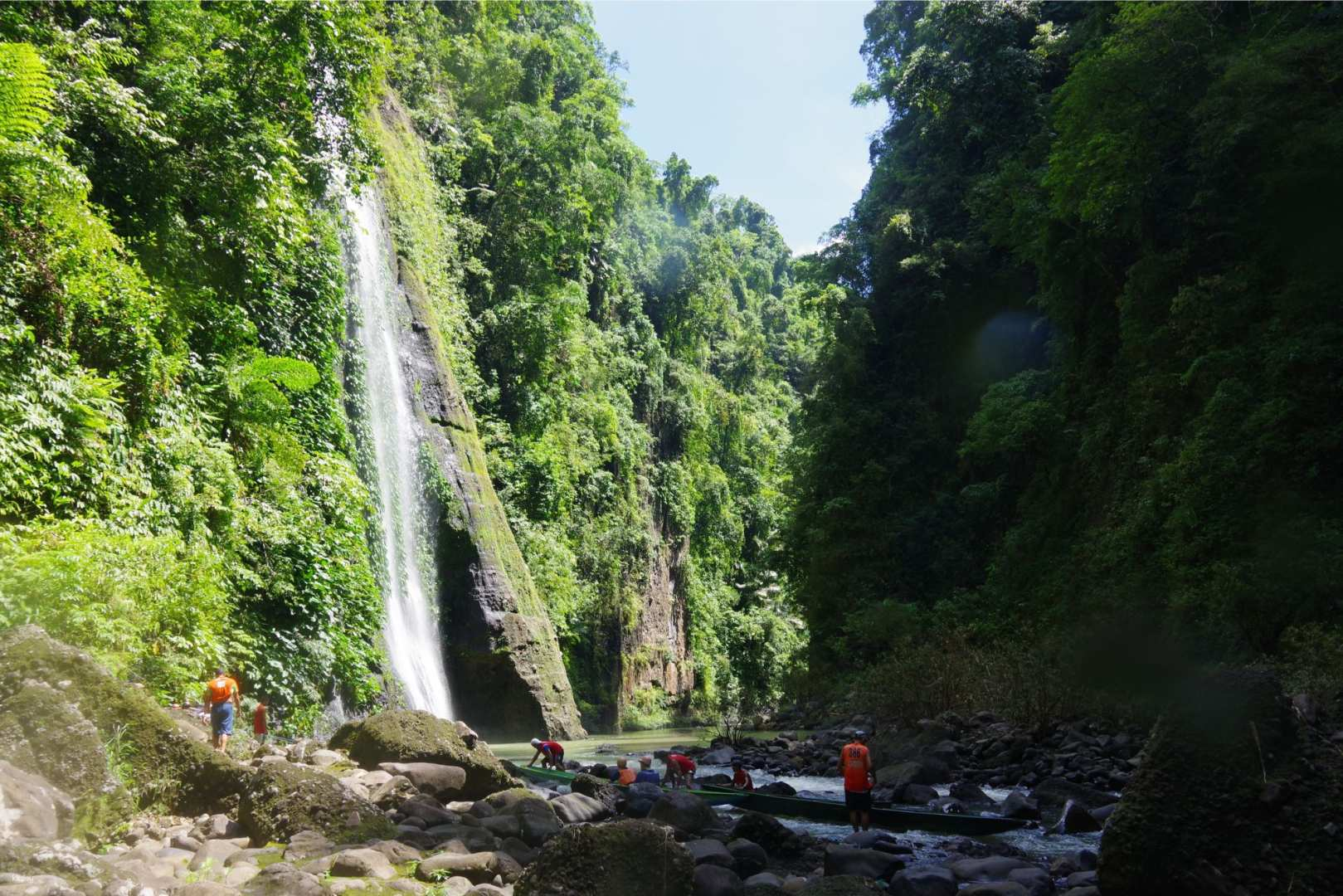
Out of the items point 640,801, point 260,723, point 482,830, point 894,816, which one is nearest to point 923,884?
point 482,830

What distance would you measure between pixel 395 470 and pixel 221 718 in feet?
34.6

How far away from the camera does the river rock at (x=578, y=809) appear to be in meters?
7.95

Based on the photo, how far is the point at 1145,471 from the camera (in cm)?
1655

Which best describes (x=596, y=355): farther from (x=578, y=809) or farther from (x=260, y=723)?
(x=578, y=809)

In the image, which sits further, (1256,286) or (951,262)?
(951,262)

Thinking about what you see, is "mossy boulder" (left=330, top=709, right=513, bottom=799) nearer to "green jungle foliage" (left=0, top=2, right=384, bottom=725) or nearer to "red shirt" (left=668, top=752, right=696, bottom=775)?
"green jungle foliage" (left=0, top=2, right=384, bottom=725)

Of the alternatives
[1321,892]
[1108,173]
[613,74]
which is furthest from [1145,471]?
[613,74]

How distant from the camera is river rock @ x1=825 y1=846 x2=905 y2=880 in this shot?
6.35 metres

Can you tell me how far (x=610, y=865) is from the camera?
4758 mm

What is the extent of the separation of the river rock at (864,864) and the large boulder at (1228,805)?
159 cm

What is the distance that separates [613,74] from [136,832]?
43461 mm

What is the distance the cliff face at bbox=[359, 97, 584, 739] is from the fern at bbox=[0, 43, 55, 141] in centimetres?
1186

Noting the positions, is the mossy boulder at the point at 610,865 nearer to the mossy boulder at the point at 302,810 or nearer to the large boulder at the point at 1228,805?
the mossy boulder at the point at 302,810

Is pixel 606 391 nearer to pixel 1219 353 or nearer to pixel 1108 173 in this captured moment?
pixel 1108 173
